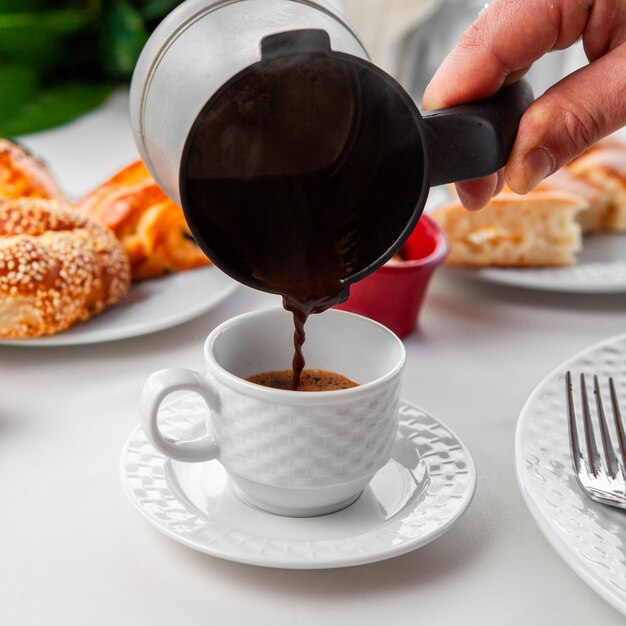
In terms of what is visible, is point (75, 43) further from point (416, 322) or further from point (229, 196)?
point (229, 196)

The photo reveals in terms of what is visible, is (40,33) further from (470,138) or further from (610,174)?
(470,138)

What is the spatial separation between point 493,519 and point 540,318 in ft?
1.89

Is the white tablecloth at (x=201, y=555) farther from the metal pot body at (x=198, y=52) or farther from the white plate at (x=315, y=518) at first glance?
the metal pot body at (x=198, y=52)

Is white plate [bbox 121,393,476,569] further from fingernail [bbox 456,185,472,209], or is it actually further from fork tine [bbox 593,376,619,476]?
fingernail [bbox 456,185,472,209]

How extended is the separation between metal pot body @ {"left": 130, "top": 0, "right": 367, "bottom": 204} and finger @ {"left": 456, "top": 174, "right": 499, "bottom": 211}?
0.40 m

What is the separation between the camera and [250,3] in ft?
2.48

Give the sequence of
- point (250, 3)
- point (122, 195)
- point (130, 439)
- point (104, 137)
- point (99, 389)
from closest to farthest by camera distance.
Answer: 1. point (250, 3)
2. point (130, 439)
3. point (99, 389)
4. point (122, 195)
5. point (104, 137)

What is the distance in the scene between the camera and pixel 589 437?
0.90m

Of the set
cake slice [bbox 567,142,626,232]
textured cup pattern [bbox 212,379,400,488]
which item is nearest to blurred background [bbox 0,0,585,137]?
cake slice [bbox 567,142,626,232]

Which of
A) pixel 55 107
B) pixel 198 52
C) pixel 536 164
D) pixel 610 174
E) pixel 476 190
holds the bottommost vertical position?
pixel 55 107

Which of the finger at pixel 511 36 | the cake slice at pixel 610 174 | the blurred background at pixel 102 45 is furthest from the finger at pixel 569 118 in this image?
the blurred background at pixel 102 45

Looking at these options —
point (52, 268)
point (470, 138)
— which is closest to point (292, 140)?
point (470, 138)

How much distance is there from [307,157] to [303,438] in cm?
26

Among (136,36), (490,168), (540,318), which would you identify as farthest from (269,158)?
(136,36)
